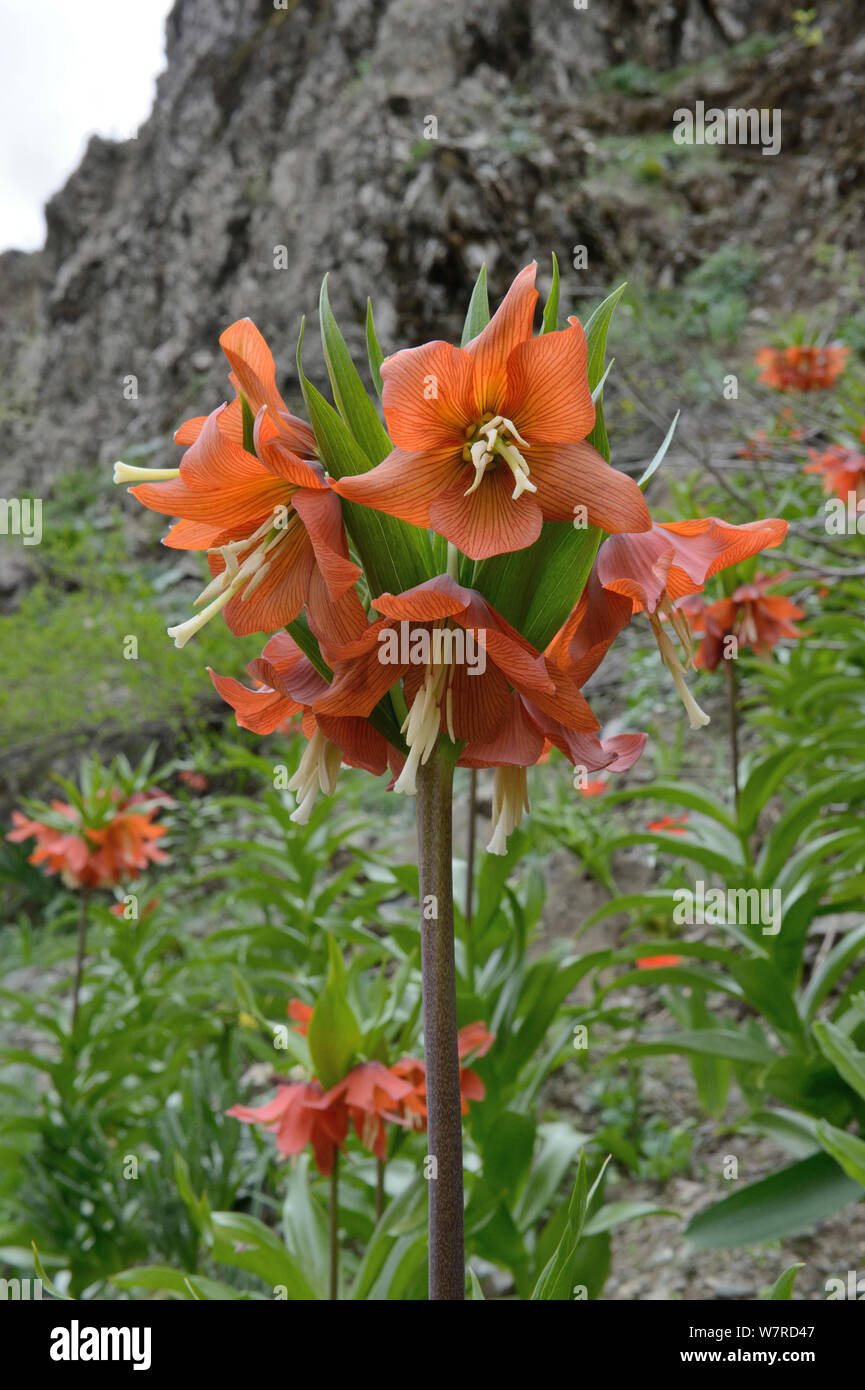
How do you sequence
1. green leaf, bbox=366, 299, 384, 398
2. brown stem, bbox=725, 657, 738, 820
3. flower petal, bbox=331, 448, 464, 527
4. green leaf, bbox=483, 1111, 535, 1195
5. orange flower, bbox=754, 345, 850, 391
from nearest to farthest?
flower petal, bbox=331, 448, 464, 527, green leaf, bbox=366, 299, 384, 398, green leaf, bbox=483, 1111, 535, 1195, brown stem, bbox=725, 657, 738, 820, orange flower, bbox=754, 345, 850, 391

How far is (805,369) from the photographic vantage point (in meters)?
3.35

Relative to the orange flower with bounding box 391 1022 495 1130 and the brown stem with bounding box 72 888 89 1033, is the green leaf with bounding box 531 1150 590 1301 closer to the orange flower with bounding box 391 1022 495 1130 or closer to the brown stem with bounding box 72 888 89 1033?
the orange flower with bounding box 391 1022 495 1130

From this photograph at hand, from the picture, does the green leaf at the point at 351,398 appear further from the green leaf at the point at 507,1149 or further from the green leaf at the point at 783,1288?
the green leaf at the point at 507,1149

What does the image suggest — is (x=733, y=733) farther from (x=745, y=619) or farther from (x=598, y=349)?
(x=598, y=349)

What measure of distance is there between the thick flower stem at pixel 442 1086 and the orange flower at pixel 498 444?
0.50 ft

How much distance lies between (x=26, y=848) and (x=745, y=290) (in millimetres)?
6222

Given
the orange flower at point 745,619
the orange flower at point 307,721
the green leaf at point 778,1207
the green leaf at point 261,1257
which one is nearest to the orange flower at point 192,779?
the orange flower at point 745,619

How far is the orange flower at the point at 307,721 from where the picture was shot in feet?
1.62

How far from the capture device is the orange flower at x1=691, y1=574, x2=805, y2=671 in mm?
1647

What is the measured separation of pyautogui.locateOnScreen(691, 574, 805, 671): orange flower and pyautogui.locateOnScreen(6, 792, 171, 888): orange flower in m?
1.16

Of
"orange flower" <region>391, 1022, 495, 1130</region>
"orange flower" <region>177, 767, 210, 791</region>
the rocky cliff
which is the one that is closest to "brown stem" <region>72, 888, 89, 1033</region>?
"orange flower" <region>391, 1022, 495, 1130</region>

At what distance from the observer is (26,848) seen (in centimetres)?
530
